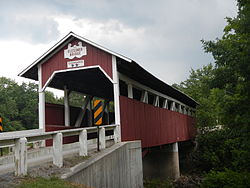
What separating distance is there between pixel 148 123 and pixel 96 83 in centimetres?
343

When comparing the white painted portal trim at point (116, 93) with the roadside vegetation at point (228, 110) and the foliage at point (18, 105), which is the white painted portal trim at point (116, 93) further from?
the foliage at point (18, 105)

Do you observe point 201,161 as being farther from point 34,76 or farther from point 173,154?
point 34,76

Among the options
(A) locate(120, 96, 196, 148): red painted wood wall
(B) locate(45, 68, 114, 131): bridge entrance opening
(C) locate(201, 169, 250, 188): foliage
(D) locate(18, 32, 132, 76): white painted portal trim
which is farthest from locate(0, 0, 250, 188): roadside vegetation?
(B) locate(45, 68, 114, 131): bridge entrance opening

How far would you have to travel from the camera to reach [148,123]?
12.8m

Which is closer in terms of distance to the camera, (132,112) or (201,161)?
(132,112)

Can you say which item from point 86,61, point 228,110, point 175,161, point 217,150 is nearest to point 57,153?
point 86,61

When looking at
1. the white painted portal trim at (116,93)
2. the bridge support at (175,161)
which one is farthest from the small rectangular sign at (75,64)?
the bridge support at (175,161)

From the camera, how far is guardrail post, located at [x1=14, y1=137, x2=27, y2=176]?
5250 mm

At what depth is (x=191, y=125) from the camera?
24.5 m

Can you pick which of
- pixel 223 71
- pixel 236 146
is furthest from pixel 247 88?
pixel 236 146

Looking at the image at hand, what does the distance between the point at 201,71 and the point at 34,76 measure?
159 feet

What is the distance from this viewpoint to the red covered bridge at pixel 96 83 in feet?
33.2

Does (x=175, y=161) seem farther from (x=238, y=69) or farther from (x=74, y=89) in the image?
(x=238, y=69)

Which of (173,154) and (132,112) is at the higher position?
(132,112)
